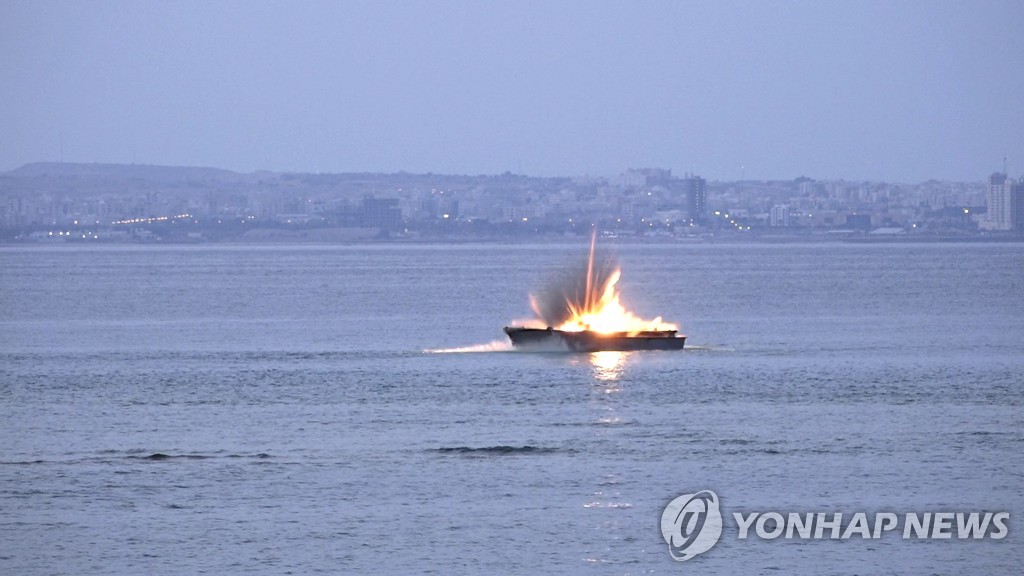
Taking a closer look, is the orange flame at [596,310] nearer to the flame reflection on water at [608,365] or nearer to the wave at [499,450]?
the flame reflection on water at [608,365]

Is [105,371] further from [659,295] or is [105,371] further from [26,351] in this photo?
[659,295]

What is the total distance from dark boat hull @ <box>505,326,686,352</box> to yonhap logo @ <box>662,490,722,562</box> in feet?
103

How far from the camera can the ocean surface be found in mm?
28562

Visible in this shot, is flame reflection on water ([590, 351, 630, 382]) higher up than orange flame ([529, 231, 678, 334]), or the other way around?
orange flame ([529, 231, 678, 334])

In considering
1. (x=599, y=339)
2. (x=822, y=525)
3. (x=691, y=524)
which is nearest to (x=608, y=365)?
(x=599, y=339)

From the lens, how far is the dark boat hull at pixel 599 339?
6450cm

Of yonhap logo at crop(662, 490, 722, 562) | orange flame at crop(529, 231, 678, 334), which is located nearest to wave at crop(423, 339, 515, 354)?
orange flame at crop(529, 231, 678, 334)

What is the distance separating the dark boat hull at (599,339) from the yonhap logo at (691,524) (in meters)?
31.4

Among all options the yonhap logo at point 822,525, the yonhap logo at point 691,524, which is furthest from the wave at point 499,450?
the yonhap logo at point 822,525

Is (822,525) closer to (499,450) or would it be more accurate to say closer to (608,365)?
(499,450)

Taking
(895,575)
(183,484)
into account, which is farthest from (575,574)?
(183,484)

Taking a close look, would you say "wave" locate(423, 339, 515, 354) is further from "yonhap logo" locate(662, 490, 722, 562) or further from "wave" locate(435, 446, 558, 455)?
"yonhap logo" locate(662, 490, 722, 562)

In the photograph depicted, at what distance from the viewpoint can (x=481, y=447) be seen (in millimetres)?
39594

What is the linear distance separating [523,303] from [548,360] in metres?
52.9
